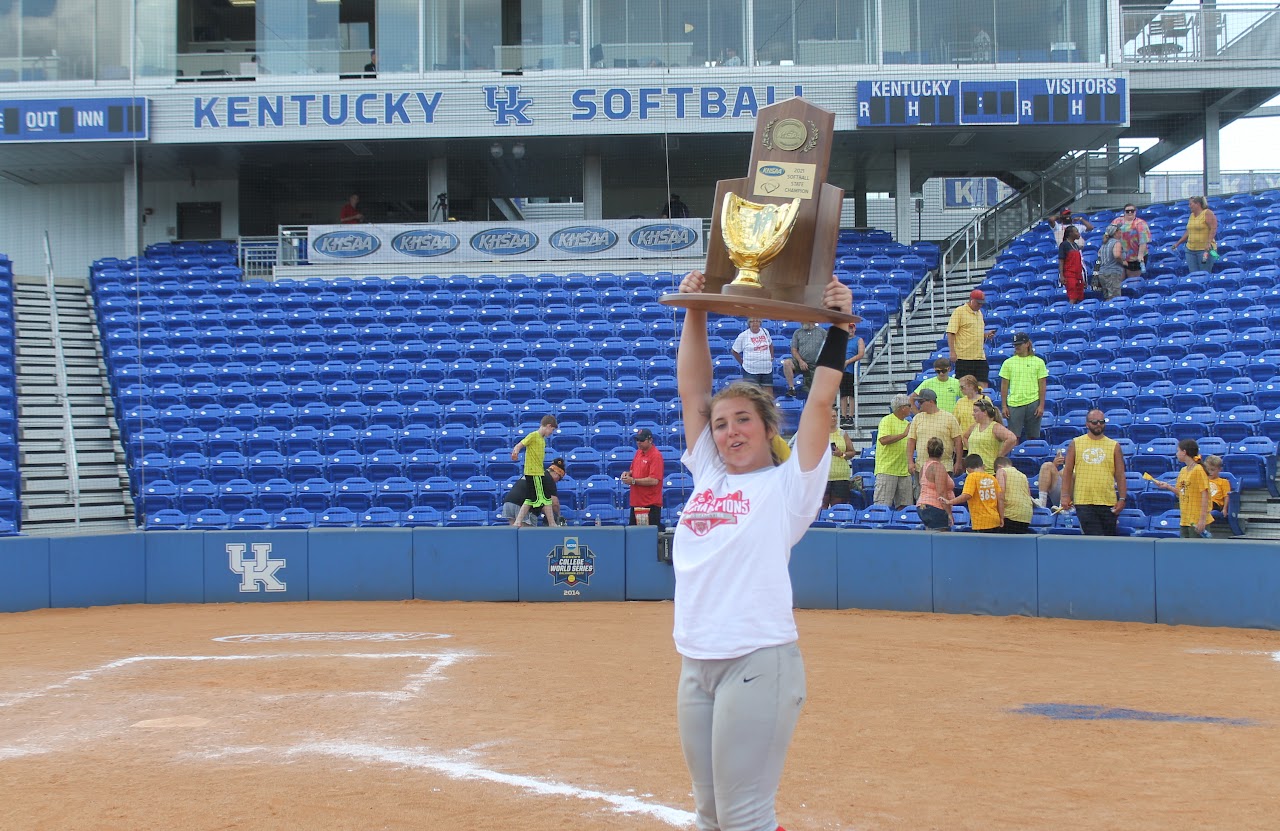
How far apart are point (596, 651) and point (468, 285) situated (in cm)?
1304

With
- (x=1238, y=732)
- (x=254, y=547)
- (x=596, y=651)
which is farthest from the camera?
(x=254, y=547)

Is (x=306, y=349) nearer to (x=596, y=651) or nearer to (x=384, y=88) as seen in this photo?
(x=384, y=88)

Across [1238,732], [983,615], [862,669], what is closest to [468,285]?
[983,615]

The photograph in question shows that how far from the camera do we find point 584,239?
75.7ft

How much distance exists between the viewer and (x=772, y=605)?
3.54 meters

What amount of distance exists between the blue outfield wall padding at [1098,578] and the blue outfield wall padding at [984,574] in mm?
149

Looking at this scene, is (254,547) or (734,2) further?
(734,2)

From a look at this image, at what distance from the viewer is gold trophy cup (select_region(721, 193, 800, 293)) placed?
4.45 m

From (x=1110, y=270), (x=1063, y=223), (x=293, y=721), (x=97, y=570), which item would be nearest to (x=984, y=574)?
(x=1110, y=270)

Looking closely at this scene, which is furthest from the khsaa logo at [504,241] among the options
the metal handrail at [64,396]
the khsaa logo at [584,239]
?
the metal handrail at [64,396]

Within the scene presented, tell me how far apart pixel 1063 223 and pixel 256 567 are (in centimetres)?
1318

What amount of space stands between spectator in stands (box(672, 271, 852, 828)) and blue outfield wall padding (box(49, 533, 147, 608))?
11.9 meters

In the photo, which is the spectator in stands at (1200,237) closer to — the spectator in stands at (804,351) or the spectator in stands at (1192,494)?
the spectator in stands at (804,351)

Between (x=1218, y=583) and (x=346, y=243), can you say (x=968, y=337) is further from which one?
(x=346, y=243)
